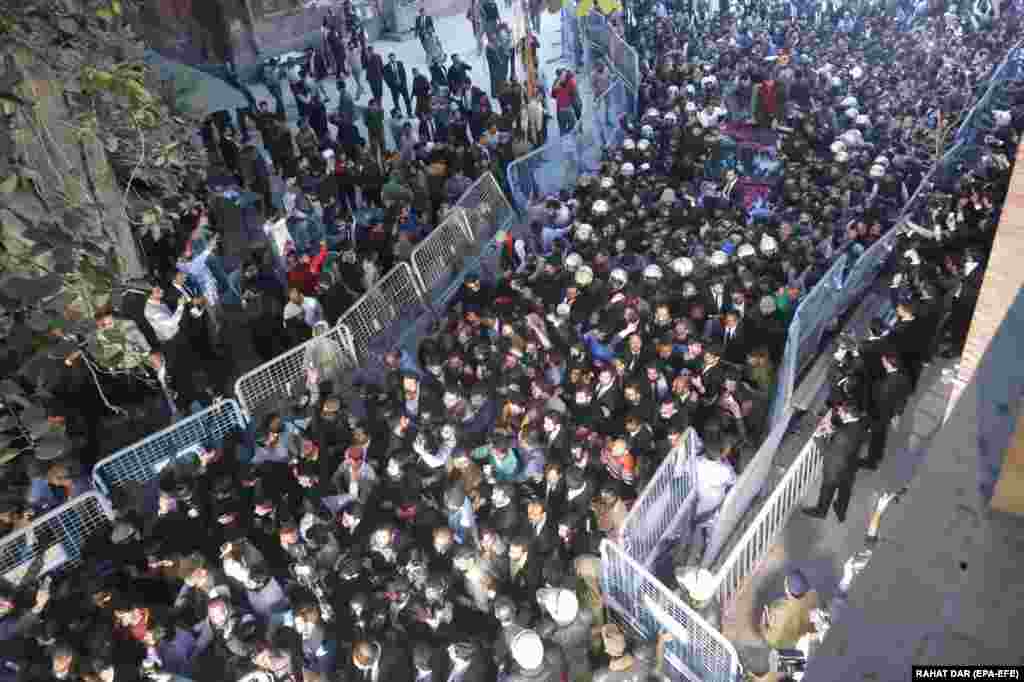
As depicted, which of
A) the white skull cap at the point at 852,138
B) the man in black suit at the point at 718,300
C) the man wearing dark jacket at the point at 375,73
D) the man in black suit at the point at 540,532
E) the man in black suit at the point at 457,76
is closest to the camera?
the man in black suit at the point at 540,532

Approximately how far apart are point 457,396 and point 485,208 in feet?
16.6

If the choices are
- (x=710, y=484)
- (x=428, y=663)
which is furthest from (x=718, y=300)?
(x=428, y=663)

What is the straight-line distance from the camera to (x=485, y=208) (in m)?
13.0

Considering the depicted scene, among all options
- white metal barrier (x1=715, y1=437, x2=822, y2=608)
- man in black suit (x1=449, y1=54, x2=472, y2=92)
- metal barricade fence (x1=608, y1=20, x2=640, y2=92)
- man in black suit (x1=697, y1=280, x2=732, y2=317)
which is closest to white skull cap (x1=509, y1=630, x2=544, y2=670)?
white metal barrier (x1=715, y1=437, x2=822, y2=608)

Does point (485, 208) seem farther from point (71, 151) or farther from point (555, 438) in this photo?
point (555, 438)

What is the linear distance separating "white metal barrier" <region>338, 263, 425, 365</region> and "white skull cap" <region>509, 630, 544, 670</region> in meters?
4.87

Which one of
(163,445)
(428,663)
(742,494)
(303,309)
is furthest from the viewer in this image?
(303,309)

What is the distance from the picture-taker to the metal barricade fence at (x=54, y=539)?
7.20m

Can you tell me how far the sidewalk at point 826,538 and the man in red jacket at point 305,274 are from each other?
6.20 metres

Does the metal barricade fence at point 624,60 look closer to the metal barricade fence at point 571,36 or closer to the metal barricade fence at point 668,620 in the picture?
the metal barricade fence at point 571,36

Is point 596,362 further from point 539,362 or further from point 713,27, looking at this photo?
point 713,27

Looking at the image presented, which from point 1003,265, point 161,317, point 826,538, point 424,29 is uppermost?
point 1003,265

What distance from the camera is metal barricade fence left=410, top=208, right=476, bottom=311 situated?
1139 centimetres

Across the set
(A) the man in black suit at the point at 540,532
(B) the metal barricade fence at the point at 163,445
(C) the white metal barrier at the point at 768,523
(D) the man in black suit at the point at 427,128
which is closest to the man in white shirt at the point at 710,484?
(C) the white metal barrier at the point at 768,523
